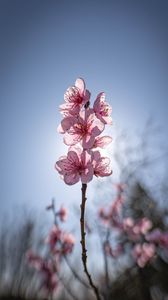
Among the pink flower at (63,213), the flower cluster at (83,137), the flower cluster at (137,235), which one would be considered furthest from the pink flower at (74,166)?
the flower cluster at (137,235)

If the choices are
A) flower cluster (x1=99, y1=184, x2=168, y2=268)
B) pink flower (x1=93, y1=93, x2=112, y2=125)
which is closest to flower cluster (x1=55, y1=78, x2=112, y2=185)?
pink flower (x1=93, y1=93, x2=112, y2=125)

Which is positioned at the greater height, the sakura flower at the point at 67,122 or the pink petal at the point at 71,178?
the sakura flower at the point at 67,122

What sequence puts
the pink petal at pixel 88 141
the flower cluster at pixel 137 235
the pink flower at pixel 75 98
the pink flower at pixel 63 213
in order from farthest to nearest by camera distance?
the flower cluster at pixel 137 235 → the pink flower at pixel 63 213 → the pink flower at pixel 75 98 → the pink petal at pixel 88 141

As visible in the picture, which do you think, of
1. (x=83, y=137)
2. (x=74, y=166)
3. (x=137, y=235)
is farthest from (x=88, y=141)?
(x=137, y=235)

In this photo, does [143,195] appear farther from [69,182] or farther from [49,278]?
[69,182]

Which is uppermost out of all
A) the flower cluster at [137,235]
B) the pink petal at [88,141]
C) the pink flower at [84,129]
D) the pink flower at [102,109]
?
the pink flower at [102,109]

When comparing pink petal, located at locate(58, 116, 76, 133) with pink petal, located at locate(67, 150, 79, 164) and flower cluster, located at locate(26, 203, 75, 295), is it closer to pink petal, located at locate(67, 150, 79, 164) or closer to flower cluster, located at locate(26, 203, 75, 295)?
pink petal, located at locate(67, 150, 79, 164)

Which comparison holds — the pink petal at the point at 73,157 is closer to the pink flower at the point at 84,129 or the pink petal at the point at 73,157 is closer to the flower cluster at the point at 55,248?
the pink flower at the point at 84,129
